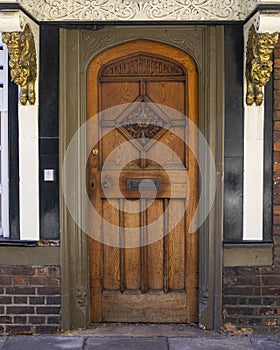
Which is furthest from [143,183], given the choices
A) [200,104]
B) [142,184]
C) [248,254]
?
[248,254]

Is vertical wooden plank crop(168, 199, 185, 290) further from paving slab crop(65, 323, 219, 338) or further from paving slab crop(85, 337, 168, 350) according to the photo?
paving slab crop(85, 337, 168, 350)

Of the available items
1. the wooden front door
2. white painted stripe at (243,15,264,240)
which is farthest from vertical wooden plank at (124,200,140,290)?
white painted stripe at (243,15,264,240)

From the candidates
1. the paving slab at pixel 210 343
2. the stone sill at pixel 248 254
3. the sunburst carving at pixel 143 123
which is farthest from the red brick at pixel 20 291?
the stone sill at pixel 248 254

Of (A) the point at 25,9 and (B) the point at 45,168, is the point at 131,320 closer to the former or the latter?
(B) the point at 45,168

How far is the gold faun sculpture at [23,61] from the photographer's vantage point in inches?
179

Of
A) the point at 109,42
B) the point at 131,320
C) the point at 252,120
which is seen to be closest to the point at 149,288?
the point at 131,320

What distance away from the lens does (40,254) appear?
16.8 ft

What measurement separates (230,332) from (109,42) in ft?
8.90

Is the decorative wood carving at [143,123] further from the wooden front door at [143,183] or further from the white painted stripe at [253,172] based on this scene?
the white painted stripe at [253,172]

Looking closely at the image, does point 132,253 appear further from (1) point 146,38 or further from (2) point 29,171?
(1) point 146,38

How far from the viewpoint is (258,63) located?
471 cm

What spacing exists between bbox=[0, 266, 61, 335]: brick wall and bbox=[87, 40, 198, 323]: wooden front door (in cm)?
39

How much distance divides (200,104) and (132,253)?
1.45m

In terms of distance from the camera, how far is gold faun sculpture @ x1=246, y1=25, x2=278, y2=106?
4562 millimetres
